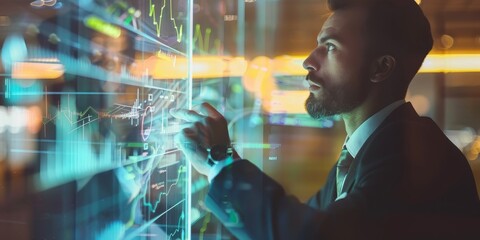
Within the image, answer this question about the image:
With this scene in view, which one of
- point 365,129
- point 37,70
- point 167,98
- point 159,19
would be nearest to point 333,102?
point 365,129

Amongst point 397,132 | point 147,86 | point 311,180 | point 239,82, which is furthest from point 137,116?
point 397,132

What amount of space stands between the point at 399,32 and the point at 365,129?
14.0 inches

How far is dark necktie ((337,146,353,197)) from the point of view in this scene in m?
1.58

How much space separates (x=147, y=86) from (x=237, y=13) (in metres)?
0.43

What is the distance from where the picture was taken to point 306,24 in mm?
1586

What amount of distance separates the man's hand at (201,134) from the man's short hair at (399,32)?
0.59m

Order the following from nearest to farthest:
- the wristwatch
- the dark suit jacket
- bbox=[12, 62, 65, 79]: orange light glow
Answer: the dark suit jacket
the wristwatch
bbox=[12, 62, 65, 79]: orange light glow

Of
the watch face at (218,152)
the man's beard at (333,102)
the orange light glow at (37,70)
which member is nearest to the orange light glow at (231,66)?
the orange light glow at (37,70)

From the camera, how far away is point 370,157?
5.08ft

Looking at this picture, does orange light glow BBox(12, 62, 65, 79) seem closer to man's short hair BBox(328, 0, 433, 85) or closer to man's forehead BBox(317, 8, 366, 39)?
man's forehead BBox(317, 8, 366, 39)

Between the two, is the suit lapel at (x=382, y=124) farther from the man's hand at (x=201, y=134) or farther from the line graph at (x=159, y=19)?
the line graph at (x=159, y=19)

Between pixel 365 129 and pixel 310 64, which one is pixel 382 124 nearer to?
pixel 365 129

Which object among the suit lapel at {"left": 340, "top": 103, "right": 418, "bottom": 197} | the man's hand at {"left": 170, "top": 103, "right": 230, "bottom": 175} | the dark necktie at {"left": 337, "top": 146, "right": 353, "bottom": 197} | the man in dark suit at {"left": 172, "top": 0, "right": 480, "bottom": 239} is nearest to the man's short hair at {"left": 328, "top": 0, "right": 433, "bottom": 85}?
the man in dark suit at {"left": 172, "top": 0, "right": 480, "bottom": 239}

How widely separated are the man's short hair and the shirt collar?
13cm
